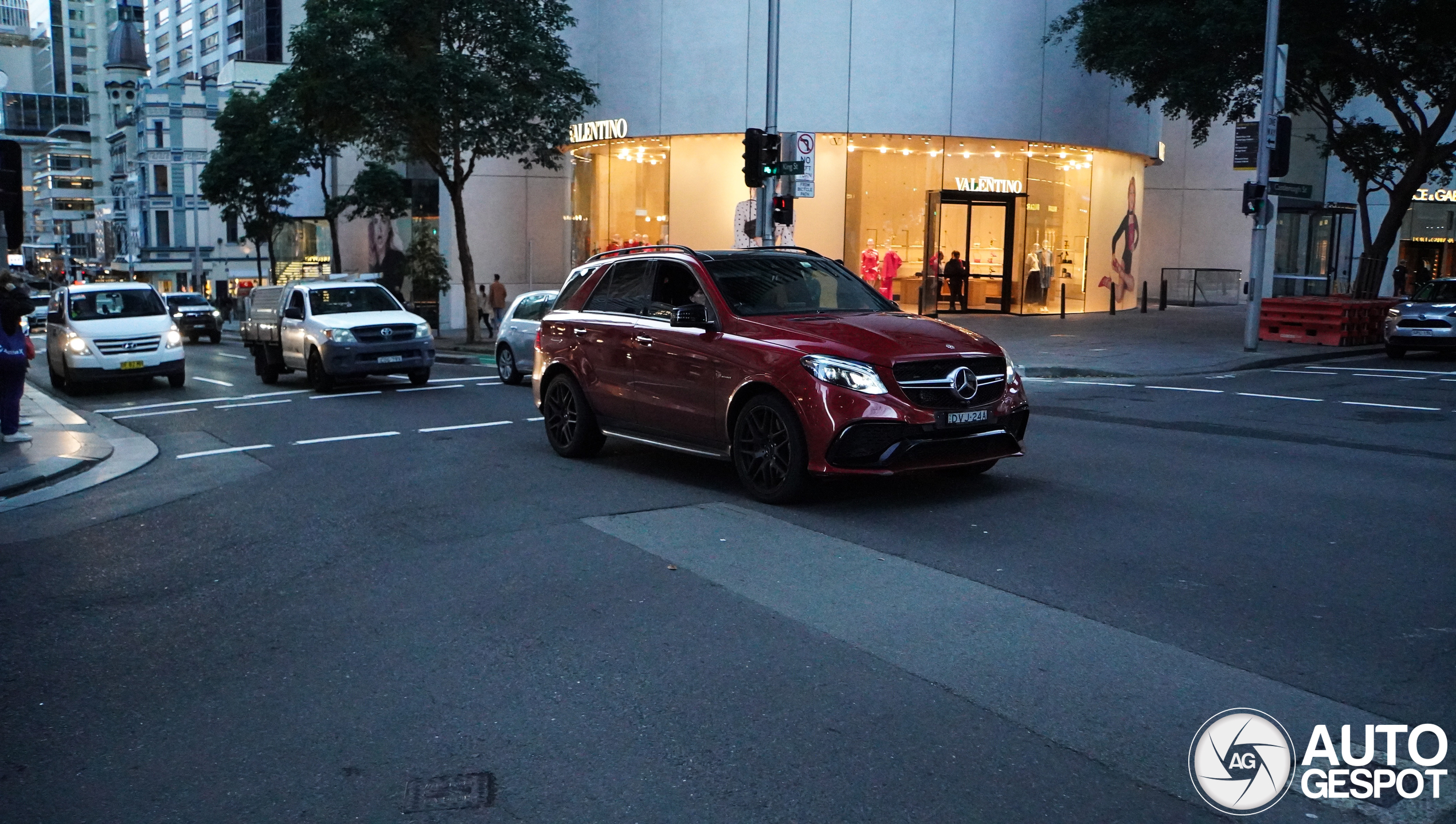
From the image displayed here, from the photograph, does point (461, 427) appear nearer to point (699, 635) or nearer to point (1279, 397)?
point (699, 635)

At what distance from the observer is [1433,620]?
608cm

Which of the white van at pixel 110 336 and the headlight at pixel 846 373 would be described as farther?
the white van at pixel 110 336

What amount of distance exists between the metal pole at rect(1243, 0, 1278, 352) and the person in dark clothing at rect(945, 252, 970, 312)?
38.4 ft

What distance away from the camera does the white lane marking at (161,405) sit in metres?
17.8

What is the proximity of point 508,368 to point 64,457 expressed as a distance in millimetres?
8684

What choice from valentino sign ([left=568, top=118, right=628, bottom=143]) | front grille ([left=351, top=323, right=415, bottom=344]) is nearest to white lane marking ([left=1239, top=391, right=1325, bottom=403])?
front grille ([left=351, top=323, right=415, bottom=344])

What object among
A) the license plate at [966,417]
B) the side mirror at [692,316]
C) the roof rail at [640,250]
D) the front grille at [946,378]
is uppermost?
the roof rail at [640,250]

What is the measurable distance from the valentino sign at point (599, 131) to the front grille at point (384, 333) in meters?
16.8

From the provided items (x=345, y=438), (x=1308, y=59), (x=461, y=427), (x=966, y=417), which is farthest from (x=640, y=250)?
(x=1308, y=59)

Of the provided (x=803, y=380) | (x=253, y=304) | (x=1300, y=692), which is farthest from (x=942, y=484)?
(x=253, y=304)

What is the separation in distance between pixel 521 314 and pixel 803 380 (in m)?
12.8

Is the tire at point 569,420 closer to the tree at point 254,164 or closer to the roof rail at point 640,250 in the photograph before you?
the roof rail at point 640,250

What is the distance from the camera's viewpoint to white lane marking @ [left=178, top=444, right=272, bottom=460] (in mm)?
12688

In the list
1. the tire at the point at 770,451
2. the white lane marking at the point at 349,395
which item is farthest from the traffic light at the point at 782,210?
the tire at the point at 770,451
